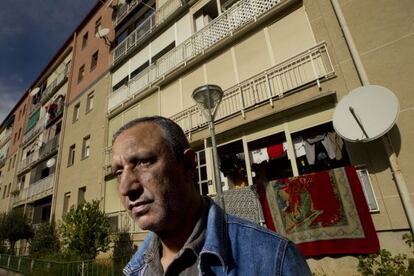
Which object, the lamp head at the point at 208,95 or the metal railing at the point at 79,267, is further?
the metal railing at the point at 79,267

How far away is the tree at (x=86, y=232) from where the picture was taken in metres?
9.30

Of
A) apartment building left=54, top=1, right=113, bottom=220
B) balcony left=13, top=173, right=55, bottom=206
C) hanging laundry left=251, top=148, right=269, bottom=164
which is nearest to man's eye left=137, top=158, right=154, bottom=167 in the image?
hanging laundry left=251, top=148, right=269, bottom=164

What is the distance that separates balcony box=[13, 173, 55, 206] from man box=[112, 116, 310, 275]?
19.9 meters

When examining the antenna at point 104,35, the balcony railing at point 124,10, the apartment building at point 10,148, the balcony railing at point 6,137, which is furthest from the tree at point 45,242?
the balcony railing at point 6,137

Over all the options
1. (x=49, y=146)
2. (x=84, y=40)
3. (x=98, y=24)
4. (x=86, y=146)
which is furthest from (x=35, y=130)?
(x=98, y=24)

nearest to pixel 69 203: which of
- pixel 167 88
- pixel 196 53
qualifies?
pixel 167 88

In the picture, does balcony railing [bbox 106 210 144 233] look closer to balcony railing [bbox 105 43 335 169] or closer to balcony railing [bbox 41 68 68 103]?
balcony railing [bbox 105 43 335 169]

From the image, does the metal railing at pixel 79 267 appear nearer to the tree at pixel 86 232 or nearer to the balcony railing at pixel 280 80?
the tree at pixel 86 232

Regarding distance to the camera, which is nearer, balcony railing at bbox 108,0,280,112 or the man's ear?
the man's ear

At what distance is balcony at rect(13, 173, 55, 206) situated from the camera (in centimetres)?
1827

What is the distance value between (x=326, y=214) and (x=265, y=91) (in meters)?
3.88

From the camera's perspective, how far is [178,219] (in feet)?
4.11

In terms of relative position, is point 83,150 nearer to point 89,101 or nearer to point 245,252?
point 89,101

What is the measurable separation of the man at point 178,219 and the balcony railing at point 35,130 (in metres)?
25.9
